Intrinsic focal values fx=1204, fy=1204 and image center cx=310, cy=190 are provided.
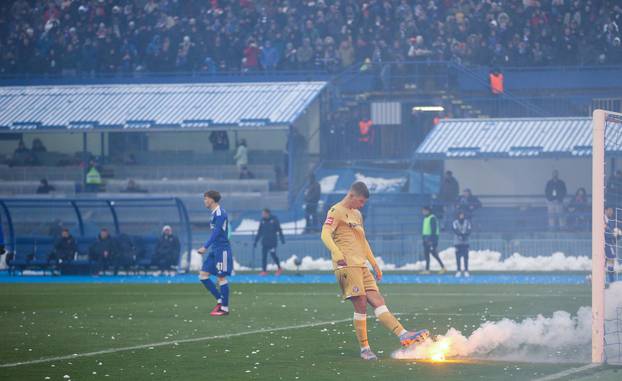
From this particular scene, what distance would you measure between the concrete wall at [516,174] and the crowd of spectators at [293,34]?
4062 mm

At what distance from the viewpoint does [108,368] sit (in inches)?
497

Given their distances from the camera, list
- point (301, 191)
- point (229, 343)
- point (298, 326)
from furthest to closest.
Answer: point (301, 191) → point (298, 326) → point (229, 343)

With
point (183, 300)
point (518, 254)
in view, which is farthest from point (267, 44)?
point (183, 300)

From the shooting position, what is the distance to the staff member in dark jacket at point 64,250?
34250 millimetres

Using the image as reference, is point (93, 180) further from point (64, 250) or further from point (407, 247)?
point (407, 247)

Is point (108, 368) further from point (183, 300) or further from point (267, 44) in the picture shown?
point (267, 44)

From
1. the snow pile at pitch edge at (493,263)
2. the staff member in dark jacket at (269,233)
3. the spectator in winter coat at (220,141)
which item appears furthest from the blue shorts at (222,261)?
the spectator in winter coat at (220,141)

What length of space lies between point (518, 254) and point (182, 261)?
1000 cm

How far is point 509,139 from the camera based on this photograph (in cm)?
3894

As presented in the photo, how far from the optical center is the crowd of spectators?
4103 centimetres

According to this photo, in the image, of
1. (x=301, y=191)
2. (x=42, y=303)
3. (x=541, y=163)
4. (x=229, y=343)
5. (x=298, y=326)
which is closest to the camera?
(x=229, y=343)

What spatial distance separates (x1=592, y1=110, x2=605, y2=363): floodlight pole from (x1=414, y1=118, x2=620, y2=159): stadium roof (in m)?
25.1

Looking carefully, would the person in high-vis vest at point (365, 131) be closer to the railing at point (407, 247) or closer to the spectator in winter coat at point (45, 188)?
the railing at point (407, 247)

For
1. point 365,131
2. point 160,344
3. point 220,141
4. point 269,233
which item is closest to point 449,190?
point 365,131
